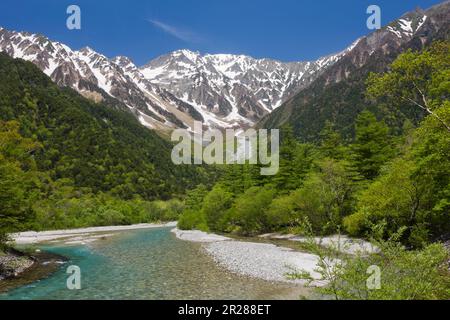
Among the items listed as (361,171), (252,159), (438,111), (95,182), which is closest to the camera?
(438,111)

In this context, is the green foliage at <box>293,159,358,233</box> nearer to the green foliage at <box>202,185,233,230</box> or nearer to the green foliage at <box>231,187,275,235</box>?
the green foliage at <box>231,187,275,235</box>

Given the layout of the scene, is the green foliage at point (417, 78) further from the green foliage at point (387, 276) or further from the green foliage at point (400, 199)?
the green foliage at point (400, 199)

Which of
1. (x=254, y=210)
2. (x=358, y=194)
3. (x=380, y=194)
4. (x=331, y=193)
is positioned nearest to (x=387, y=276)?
(x=380, y=194)

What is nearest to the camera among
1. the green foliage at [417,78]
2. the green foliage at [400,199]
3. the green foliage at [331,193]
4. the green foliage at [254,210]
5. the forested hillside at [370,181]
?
the green foliage at [417,78]

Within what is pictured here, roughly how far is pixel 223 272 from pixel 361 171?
115 feet

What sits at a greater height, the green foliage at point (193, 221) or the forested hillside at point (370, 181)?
the forested hillside at point (370, 181)

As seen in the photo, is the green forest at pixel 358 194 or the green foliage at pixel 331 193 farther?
the green foliage at pixel 331 193

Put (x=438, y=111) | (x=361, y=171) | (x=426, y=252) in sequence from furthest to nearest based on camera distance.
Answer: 1. (x=361, y=171)
2. (x=438, y=111)
3. (x=426, y=252)

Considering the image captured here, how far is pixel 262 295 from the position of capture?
2423cm

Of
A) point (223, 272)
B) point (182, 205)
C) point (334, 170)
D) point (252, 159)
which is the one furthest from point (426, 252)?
point (182, 205)

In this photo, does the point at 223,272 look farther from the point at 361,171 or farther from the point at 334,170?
the point at 361,171

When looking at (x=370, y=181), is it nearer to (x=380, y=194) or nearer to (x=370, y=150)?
(x=370, y=150)

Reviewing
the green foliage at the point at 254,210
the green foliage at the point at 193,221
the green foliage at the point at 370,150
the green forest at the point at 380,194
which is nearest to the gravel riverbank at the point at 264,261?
the green forest at the point at 380,194

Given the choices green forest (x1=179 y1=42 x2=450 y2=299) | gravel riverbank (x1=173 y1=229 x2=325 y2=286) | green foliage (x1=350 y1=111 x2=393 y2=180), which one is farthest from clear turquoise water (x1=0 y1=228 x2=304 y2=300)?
green foliage (x1=350 y1=111 x2=393 y2=180)
